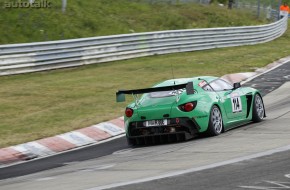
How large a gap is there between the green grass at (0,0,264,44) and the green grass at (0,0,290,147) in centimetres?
336

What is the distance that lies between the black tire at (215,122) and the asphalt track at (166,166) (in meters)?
0.16

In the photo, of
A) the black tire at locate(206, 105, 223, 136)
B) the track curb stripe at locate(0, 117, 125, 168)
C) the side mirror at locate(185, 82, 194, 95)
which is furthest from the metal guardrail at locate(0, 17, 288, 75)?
the side mirror at locate(185, 82, 194, 95)

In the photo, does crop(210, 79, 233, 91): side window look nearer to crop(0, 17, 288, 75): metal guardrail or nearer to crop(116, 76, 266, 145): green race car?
crop(116, 76, 266, 145): green race car

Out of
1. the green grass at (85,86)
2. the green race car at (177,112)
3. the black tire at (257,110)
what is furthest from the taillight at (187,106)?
the green grass at (85,86)

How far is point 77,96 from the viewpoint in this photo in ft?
66.7

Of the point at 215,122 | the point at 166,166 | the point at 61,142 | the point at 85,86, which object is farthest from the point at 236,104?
the point at 85,86

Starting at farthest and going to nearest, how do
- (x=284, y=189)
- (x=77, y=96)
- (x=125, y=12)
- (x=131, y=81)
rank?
(x=125, y=12)
(x=131, y=81)
(x=77, y=96)
(x=284, y=189)

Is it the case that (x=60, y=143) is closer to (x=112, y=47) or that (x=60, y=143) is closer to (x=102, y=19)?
(x=112, y=47)

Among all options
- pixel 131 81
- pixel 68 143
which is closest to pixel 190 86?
pixel 68 143

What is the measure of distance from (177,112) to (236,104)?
5.63 ft

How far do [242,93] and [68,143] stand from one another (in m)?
3.59

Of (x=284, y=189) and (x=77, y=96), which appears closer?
(x=284, y=189)

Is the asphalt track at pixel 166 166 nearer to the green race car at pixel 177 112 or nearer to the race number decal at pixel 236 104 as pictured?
the green race car at pixel 177 112

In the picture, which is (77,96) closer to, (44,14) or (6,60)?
(6,60)
